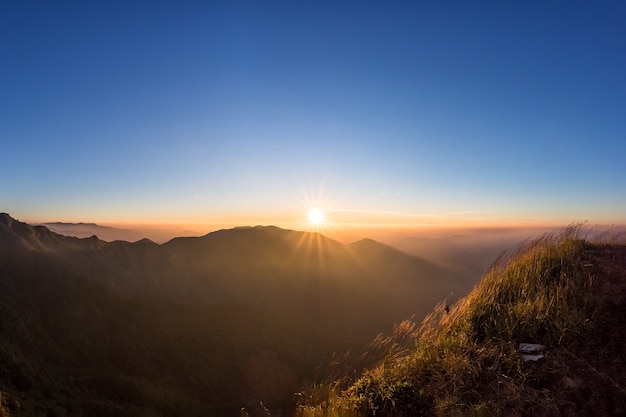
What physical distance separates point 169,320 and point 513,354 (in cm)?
8256

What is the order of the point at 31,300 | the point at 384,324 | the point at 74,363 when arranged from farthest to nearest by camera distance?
the point at 384,324
the point at 31,300
the point at 74,363

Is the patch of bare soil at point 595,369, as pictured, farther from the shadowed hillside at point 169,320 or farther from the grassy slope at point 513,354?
the shadowed hillside at point 169,320

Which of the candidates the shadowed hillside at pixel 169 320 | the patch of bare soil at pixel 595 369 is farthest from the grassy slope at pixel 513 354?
the shadowed hillside at pixel 169 320

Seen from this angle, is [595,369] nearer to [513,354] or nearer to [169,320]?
[513,354]

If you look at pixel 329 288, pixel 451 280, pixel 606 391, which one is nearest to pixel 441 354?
pixel 606 391

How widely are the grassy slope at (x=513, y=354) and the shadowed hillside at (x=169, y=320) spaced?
1217 centimetres

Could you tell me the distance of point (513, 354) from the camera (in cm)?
471

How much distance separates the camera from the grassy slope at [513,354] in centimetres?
398

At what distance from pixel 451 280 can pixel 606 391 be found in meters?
175

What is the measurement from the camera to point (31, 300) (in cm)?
6856

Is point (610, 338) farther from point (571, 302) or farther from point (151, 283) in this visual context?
point (151, 283)

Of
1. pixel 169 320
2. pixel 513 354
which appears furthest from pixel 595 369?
pixel 169 320

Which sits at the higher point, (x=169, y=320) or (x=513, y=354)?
(x=513, y=354)

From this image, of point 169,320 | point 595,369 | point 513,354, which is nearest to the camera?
point 595,369
